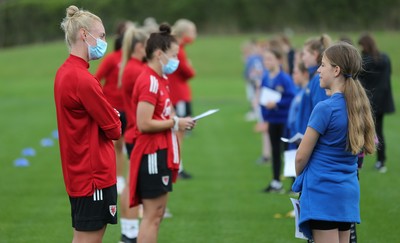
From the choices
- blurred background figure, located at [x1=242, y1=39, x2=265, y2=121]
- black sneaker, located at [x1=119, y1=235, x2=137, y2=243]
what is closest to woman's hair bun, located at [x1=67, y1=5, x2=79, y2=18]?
black sneaker, located at [x1=119, y1=235, x2=137, y2=243]

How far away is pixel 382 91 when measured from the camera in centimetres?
1304

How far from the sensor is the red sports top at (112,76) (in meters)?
9.77

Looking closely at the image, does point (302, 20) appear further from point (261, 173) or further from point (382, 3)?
point (261, 173)

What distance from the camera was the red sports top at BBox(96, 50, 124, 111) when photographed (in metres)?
9.77

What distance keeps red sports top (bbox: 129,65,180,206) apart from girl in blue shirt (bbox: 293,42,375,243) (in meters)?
1.85

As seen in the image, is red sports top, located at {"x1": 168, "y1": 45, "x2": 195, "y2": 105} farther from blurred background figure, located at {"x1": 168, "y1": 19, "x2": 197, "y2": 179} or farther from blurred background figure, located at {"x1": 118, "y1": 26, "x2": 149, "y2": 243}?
blurred background figure, located at {"x1": 118, "y1": 26, "x2": 149, "y2": 243}

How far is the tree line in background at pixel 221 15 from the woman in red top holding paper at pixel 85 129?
5816 centimetres

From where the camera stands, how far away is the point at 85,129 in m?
5.43

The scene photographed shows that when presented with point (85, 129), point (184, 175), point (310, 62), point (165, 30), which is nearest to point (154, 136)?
point (165, 30)

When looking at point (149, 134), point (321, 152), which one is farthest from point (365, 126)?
point (149, 134)

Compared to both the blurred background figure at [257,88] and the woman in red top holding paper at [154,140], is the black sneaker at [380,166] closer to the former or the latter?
the blurred background figure at [257,88]

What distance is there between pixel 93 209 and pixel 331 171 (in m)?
1.75

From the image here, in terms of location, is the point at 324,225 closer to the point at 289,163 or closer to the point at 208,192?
the point at 289,163

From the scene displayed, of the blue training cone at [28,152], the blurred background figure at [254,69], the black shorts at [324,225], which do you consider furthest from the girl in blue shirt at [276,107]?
the blue training cone at [28,152]
